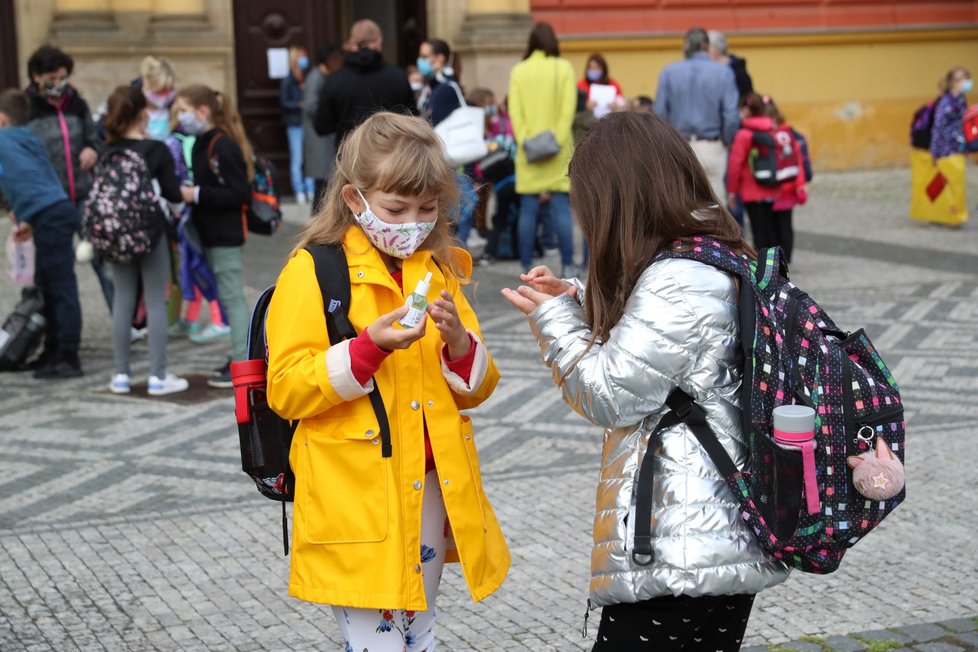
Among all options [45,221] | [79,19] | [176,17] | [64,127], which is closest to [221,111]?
[45,221]

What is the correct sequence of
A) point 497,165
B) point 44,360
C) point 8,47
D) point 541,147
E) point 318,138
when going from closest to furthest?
1. point 44,360
2. point 541,147
3. point 497,165
4. point 318,138
5. point 8,47

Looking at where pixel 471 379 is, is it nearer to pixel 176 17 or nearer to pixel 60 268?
pixel 60 268

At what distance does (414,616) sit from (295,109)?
13.6 meters

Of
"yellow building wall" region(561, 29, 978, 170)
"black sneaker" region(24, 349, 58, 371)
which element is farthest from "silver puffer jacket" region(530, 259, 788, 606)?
"yellow building wall" region(561, 29, 978, 170)

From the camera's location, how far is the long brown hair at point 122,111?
7562mm

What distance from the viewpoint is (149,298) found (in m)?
7.80

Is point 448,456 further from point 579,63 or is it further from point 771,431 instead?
point 579,63

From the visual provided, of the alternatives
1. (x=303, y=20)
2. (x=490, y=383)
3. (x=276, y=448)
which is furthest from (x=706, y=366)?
(x=303, y=20)

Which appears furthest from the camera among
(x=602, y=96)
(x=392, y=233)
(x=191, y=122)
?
(x=602, y=96)

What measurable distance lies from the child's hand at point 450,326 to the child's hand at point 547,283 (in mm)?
177

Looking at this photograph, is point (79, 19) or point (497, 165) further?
point (79, 19)

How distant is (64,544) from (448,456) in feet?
8.95

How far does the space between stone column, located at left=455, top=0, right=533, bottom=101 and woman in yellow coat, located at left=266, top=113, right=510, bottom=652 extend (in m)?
13.7

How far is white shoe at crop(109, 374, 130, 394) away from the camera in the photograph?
7930 mm
